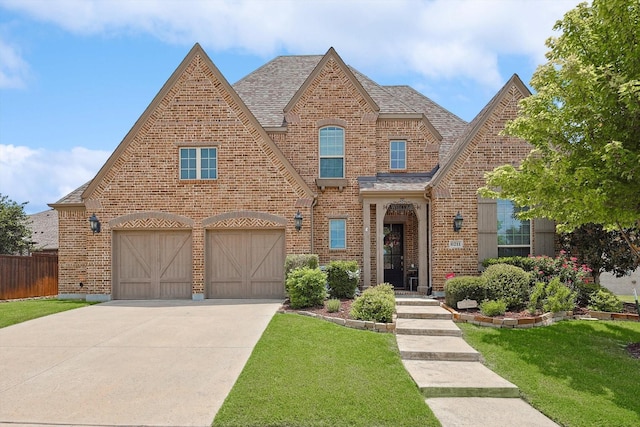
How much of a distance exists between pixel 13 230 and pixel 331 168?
776 inches

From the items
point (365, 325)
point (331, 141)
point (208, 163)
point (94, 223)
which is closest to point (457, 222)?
point (331, 141)

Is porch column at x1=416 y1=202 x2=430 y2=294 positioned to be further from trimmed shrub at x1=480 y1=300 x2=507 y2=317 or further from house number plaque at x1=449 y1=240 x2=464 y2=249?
trimmed shrub at x1=480 y1=300 x2=507 y2=317

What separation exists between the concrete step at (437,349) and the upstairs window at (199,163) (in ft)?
28.0

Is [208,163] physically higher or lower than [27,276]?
higher

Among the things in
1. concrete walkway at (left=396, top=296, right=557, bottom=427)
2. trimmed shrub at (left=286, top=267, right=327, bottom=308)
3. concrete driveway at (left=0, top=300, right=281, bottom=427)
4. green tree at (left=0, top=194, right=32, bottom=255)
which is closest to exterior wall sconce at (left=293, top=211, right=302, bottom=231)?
trimmed shrub at (left=286, top=267, right=327, bottom=308)

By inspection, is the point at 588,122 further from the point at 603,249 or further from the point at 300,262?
the point at 300,262

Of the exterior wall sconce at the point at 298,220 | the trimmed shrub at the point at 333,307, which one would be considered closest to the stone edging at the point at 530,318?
the trimmed shrub at the point at 333,307

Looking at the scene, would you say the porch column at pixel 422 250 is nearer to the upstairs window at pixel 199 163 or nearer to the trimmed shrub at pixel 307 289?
the trimmed shrub at pixel 307 289

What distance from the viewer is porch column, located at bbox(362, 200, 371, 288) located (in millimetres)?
14789

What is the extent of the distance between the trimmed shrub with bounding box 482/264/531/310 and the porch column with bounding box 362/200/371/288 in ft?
15.1

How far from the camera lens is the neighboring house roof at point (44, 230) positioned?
27438 millimetres

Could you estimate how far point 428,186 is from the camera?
14070mm

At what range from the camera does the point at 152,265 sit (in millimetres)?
14273

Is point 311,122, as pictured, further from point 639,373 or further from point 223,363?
point 639,373
